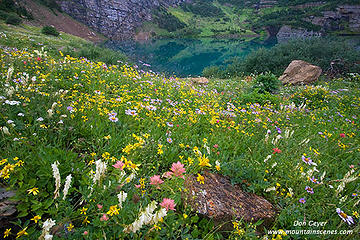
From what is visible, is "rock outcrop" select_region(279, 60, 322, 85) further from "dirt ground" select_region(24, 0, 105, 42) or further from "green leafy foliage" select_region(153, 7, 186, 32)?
"green leafy foliage" select_region(153, 7, 186, 32)

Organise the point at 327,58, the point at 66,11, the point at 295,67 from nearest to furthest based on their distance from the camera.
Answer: the point at 295,67 → the point at 327,58 → the point at 66,11

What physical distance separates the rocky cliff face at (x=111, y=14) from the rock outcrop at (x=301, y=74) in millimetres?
79862

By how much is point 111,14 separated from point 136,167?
99139 millimetres

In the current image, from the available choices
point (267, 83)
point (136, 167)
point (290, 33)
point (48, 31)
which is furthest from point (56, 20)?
point (290, 33)

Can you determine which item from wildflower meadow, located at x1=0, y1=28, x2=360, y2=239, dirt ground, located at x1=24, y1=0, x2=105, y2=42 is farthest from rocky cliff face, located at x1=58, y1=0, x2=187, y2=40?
wildflower meadow, located at x1=0, y1=28, x2=360, y2=239

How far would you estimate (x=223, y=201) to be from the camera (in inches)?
95.2

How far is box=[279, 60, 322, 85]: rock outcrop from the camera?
13.1m

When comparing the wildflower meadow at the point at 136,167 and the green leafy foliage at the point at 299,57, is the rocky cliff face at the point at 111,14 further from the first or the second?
the wildflower meadow at the point at 136,167

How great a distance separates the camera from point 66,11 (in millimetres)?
69500

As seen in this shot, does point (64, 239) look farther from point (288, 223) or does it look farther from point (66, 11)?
point (66, 11)

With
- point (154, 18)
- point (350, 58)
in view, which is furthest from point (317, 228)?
point (154, 18)

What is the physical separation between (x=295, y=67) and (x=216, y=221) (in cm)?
1539

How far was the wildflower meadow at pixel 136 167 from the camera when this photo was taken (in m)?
1.75

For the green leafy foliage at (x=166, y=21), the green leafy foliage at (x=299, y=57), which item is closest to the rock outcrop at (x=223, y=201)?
the green leafy foliage at (x=299, y=57)
